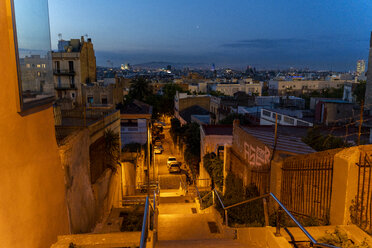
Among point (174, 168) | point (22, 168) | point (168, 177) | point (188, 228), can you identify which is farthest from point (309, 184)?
point (174, 168)

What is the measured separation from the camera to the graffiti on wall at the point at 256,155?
29.9 ft

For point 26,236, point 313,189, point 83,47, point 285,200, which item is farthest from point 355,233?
point 83,47

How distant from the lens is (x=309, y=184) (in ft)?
22.2

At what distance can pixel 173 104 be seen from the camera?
54.3m

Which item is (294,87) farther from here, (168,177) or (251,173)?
(251,173)

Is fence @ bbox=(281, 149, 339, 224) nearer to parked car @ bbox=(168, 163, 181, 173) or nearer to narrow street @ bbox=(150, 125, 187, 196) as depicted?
narrow street @ bbox=(150, 125, 187, 196)

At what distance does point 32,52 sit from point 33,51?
5 cm

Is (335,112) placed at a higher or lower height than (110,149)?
higher

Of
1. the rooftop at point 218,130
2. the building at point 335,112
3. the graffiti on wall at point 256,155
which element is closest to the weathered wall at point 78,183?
the graffiti on wall at point 256,155

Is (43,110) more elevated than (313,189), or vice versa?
(43,110)

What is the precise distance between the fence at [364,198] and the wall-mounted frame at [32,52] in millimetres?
5927

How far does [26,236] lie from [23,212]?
15.3 inches

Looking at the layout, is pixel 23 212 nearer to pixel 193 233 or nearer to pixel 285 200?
pixel 193 233

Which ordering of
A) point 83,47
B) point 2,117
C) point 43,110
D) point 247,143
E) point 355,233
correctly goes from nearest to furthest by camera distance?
point 2,117 < point 355,233 < point 43,110 < point 247,143 < point 83,47
